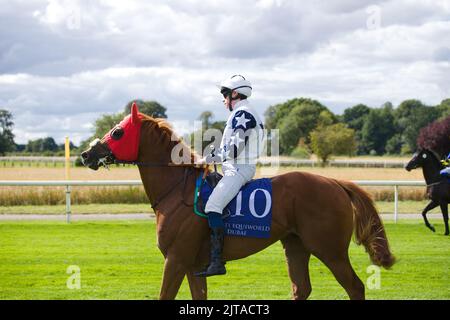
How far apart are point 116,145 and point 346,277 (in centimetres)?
231

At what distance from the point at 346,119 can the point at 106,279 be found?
73.5 meters

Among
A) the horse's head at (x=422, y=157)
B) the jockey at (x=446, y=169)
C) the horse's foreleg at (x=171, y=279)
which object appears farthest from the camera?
the horse's head at (x=422, y=157)

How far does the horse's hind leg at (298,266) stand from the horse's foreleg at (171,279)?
3.67ft

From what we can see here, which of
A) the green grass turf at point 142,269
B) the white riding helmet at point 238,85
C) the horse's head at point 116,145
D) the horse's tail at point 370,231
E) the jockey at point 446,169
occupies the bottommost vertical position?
the green grass turf at point 142,269

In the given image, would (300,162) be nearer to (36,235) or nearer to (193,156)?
(36,235)

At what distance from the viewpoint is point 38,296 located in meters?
7.08

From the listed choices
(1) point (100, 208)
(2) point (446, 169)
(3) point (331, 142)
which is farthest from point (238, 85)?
(3) point (331, 142)

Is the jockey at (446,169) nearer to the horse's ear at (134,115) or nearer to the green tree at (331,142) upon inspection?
the horse's ear at (134,115)

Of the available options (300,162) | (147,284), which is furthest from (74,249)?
(300,162)

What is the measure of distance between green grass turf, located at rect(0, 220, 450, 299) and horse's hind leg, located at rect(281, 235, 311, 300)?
0.94m

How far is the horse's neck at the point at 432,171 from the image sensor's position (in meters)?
13.8

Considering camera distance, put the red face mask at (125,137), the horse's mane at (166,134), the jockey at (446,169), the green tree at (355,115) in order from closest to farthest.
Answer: the red face mask at (125,137) → the horse's mane at (166,134) → the jockey at (446,169) → the green tree at (355,115)

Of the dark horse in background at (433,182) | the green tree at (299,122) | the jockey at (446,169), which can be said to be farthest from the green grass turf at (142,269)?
the green tree at (299,122)
